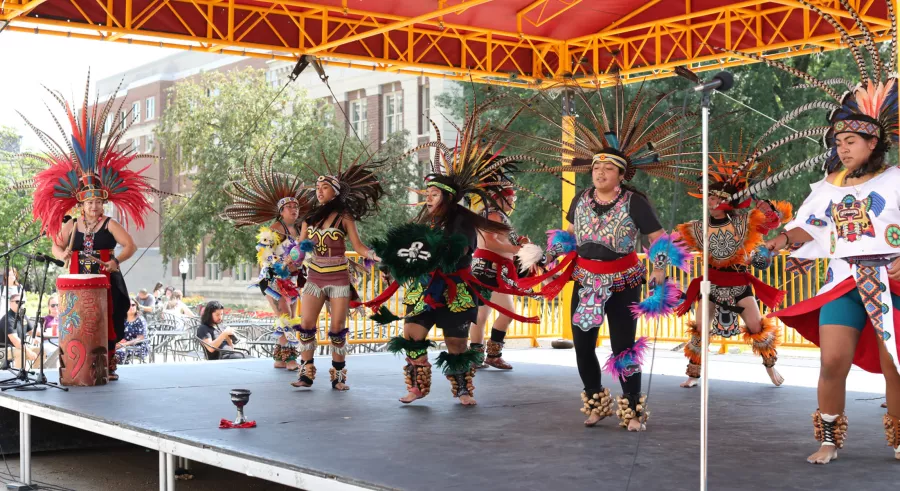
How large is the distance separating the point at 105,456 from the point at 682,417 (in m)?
4.68

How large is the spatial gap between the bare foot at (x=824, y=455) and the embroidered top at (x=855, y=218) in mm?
958

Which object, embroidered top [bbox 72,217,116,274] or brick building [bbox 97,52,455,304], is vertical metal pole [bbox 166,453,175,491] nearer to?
embroidered top [bbox 72,217,116,274]

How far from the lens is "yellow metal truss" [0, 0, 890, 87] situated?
37.2 feet

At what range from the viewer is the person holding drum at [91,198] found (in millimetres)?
8336

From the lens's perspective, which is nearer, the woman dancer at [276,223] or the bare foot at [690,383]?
the bare foot at [690,383]

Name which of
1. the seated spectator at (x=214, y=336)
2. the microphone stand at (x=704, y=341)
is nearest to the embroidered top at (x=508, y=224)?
the microphone stand at (x=704, y=341)

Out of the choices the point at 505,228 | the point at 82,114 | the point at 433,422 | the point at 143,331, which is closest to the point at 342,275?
the point at 505,228

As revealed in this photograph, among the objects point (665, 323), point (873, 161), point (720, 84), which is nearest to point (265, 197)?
point (873, 161)

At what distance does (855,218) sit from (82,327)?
19.3 ft

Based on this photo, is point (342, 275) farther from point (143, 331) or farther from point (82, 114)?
point (143, 331)

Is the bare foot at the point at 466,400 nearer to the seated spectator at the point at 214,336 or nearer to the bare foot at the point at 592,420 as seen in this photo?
the bare foot at the point at 592,420

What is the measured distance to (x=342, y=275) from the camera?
8.06m

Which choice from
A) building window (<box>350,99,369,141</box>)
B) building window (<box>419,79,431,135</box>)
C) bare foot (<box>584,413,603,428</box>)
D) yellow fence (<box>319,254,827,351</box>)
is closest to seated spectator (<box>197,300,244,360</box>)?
yellow fence (<box>319,254,827,351</box>)

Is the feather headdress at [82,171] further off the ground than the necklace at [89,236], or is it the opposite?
the feather headdress at [82,171]
